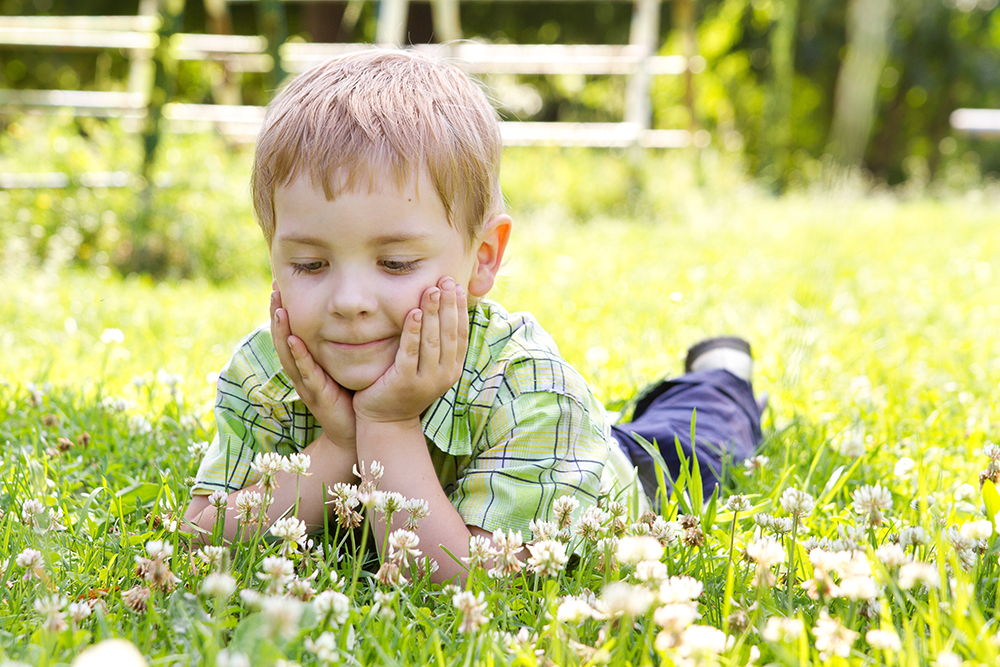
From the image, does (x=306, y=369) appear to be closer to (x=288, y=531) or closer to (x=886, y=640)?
(x=288, y=531)

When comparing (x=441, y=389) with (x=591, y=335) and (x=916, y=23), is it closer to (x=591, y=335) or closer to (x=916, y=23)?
(x=591, y=335)

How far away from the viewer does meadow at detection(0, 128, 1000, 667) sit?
127cm

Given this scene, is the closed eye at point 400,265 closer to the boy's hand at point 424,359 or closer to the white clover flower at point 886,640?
the boy's hand at point 424,359

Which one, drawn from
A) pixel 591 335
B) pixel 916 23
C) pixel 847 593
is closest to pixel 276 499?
pixel 847 593

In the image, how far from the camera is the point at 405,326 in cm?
177

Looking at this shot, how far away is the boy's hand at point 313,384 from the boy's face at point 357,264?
23 mm

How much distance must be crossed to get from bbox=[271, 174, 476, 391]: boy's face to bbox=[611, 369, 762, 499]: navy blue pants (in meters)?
0.86

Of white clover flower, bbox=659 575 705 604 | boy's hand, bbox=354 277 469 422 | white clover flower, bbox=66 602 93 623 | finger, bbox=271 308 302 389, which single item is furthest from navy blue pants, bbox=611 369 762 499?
white clover flower, bbox=66 602 93 623

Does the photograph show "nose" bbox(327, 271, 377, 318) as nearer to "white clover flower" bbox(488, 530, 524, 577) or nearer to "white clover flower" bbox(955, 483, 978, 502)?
"white clover flower" bbox(488, 530, 524, 577)

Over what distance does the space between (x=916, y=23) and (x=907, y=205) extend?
33.3ft

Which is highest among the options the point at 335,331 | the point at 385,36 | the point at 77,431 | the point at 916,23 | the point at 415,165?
the point at 916,23

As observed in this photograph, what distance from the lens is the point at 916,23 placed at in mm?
18125

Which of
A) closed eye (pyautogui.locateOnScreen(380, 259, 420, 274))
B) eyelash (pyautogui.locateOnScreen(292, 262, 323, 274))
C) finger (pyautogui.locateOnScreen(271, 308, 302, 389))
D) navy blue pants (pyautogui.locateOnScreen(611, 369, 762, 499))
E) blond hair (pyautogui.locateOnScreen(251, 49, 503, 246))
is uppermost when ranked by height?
blond hair (pyautogui.locateOnScreen(251, 49, 503, 246))

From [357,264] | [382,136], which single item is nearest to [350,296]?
[357,264]
